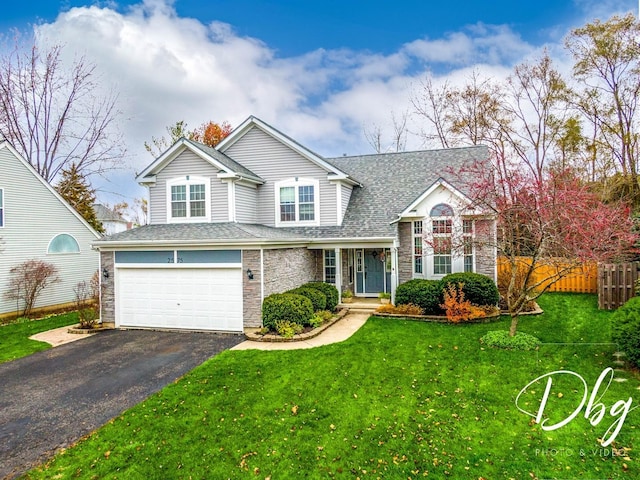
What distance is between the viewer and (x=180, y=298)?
1266cm

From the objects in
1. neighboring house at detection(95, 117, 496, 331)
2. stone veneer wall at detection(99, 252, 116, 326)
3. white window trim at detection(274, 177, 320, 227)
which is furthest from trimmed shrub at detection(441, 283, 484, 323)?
stone veneer wall at detection(99, 252, 116, 326)

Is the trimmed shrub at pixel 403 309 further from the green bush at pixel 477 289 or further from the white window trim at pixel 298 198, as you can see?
the white window trim at pixel 298 198

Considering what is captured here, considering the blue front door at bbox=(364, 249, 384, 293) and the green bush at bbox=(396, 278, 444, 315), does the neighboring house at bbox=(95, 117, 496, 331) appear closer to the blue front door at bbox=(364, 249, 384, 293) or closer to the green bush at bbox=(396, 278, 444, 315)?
the blue front door at bbox=(364, 249, 384, 293)

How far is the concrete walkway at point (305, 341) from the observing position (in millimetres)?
10383

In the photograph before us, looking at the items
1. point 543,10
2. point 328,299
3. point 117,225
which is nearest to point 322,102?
point 543,10

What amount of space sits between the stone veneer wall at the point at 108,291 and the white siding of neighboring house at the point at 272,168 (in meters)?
5.97

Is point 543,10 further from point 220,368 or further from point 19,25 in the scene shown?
point 19,25

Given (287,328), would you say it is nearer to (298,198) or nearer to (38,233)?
(298,198)

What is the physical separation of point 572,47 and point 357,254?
21.0 m

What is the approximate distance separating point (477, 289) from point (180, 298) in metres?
10.4

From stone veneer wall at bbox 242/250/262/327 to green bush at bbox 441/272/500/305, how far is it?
21.6 feet

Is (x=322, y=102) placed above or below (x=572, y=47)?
below

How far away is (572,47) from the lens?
24.3 m

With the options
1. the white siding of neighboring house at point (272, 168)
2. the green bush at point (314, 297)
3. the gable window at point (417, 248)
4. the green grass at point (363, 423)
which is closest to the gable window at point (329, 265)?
the white siding of neighboring house at point (272, 168)
